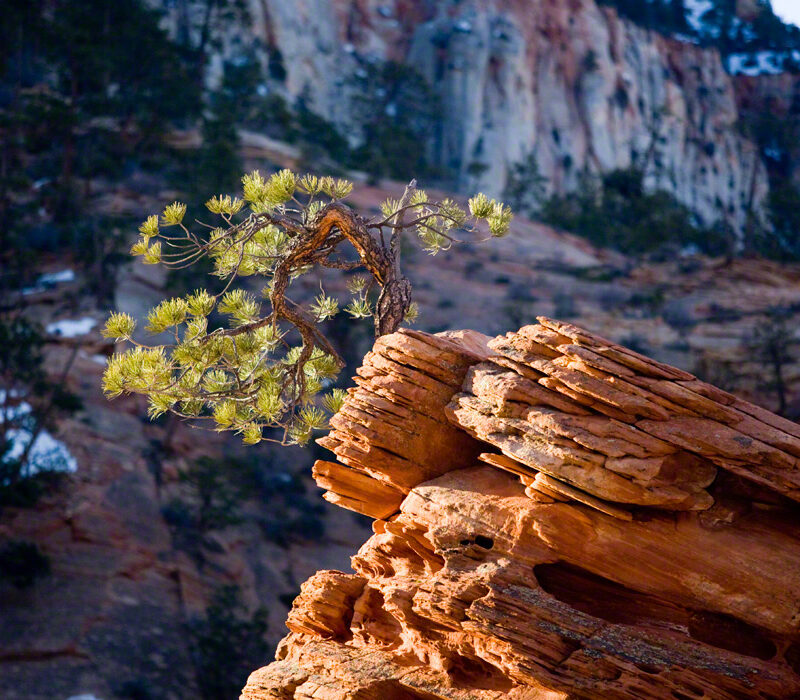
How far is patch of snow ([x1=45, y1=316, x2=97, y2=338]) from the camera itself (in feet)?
79.9

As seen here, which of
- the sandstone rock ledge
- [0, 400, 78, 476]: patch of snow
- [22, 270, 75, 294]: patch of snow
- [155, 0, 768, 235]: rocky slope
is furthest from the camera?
Result: [155, 0, 768, 235]: rocky slope

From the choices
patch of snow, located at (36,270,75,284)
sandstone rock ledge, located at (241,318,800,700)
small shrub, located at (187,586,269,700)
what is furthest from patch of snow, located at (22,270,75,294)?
sandstone rock ledge, located at (241,318,800,700)

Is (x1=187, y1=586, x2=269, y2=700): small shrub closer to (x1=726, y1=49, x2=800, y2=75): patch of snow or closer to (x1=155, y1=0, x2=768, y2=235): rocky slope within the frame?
(x1=155, y1=0, x2=768, y2=235): rocky slope

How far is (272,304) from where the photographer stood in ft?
24.1

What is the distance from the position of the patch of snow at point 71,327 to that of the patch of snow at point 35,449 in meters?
3.96

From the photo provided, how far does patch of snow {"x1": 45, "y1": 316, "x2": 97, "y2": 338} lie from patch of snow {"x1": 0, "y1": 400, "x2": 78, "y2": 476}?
3.96 meters

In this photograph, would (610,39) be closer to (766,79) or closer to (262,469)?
(766,79)

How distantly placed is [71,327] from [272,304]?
63.8 ft

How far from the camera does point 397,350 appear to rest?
21.2 feet

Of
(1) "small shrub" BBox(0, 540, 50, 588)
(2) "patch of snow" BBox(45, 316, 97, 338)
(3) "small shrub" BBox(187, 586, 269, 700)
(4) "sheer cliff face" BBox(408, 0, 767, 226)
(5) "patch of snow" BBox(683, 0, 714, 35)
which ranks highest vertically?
(5) "patch of snow" BBox(683, 0, 714, 35)

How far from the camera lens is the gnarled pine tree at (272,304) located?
22.1 feet

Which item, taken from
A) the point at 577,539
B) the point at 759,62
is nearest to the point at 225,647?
the point at 577,539

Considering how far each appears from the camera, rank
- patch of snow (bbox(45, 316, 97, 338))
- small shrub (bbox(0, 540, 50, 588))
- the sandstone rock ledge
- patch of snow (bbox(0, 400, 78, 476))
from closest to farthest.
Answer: the sandstone rock ledge
small shrub (bbox(0, 540, 50, 588))
patch of snow (bbox(0, 400, 78, 476))
patch of snow (bbox(45, 316, 97, 338))

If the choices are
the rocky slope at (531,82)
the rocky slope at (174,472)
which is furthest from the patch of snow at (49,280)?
the rocky slope at (531,82)
